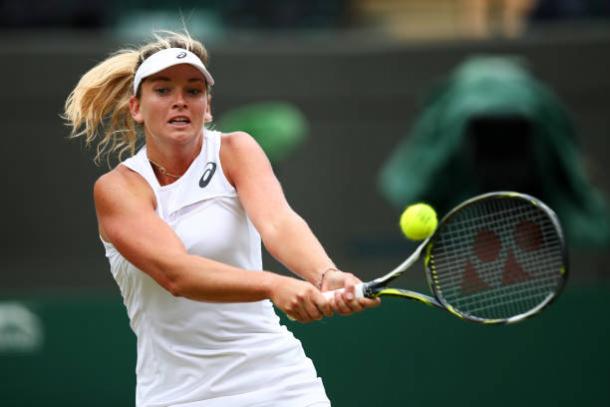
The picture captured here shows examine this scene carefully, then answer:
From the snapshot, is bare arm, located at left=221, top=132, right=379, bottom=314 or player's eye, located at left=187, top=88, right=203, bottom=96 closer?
bare arm, located at left=221, top=132, right=379, bottom=314

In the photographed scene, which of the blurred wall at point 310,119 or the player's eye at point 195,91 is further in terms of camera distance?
the blurred wall at point 310,119

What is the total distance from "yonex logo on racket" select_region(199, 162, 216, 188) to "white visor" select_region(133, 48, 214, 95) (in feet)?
0.83

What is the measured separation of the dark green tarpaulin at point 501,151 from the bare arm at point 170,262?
14.1 ft

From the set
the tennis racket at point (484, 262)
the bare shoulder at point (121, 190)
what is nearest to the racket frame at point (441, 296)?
the tennis racket at point (484, 262)

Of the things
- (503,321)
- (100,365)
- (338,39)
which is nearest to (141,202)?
(503,321)

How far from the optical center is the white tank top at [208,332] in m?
3.76

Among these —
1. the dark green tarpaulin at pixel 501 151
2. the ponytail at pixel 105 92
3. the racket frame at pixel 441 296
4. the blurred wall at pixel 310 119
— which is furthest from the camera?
the blurred wall at pixel 310 119

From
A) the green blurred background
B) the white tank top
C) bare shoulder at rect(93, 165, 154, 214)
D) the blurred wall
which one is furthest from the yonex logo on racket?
the blurred wall

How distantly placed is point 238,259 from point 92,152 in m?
5.19

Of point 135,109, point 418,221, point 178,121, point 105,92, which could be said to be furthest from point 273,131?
point 418,221

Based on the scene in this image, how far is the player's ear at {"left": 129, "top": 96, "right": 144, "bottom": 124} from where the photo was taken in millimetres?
3879

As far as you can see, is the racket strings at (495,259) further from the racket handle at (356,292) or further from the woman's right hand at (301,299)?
the woman's right hand at (301,299)

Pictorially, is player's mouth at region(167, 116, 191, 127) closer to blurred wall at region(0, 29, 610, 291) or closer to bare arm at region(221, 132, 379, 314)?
bare arm at region(221, 132, 379, 314)

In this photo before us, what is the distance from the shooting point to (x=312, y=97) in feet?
28.8
